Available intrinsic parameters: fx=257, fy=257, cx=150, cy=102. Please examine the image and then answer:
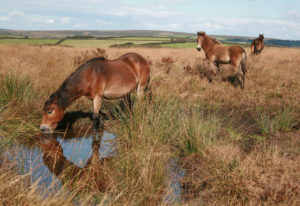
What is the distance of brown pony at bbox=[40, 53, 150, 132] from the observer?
5.01m

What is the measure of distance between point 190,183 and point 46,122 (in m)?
3.05

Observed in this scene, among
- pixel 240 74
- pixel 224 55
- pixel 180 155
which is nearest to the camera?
pixel 180 155

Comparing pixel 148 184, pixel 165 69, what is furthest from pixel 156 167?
pixel 165 69

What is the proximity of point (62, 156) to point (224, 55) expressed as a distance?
24.4 ft

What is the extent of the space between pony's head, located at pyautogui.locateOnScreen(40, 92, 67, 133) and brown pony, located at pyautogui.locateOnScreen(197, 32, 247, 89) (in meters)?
6.51

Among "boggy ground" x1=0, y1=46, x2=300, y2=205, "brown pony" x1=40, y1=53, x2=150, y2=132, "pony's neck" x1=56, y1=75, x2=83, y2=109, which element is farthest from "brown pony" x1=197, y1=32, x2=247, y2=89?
"pony's neck" x1=56, y1=75, x2=83, y2=109

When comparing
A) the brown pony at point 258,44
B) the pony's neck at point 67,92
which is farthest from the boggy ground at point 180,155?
the brown pony at point 258,44

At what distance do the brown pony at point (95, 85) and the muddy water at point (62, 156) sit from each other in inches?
17.7

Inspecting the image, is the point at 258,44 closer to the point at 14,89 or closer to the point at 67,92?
the point at 67,92

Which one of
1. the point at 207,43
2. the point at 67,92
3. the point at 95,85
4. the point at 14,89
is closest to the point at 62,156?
the point at 67,92

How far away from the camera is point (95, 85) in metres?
5.39

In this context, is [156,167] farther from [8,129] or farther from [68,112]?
[68,112]

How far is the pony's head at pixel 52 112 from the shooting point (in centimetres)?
495

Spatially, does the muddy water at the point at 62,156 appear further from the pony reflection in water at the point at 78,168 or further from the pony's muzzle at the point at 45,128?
the pony's muzzle at the point at 45,128
